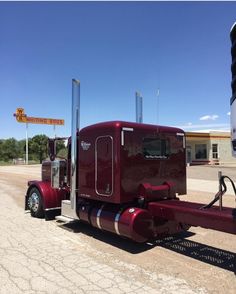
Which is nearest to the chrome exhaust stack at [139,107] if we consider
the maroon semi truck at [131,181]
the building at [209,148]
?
the maroon semi truck at [131,181]

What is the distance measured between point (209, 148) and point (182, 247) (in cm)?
4086

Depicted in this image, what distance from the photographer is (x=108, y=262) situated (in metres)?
5.51

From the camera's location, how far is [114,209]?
21.5ft

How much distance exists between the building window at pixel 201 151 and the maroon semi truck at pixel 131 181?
40489mm

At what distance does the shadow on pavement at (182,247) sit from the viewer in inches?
222

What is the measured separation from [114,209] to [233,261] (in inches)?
90.0

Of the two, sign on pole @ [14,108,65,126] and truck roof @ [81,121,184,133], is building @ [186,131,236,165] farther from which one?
truck roof @ [81,121,184,133]

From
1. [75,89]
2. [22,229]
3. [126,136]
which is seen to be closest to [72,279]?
[126,136]

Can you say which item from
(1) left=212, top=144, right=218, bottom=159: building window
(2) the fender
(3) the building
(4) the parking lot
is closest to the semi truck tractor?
(4) the parking lot

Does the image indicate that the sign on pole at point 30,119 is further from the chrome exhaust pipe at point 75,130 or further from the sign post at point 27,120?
the chrome exhaust pipe at point 75,130

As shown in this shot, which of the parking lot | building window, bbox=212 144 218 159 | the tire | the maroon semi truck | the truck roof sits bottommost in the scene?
the parking lot

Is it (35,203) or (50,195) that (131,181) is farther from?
(35,203)

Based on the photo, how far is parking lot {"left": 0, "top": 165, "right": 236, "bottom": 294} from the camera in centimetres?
454

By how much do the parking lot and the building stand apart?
3848 cm
